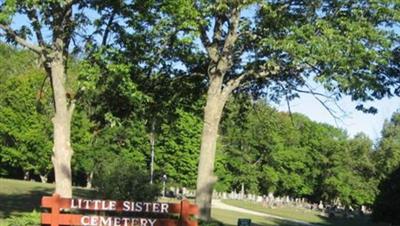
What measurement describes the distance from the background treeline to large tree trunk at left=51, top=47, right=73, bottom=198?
2.16 ft

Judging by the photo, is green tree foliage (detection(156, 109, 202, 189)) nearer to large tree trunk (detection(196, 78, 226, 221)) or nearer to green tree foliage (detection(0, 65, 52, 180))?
green tree foliage (detection(0, 65, 52, 180))

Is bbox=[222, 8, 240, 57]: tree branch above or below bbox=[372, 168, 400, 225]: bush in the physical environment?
above

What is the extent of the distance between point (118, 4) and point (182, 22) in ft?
6.60

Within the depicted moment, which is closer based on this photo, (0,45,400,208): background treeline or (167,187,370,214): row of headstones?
(0,45,400,208): background treeline

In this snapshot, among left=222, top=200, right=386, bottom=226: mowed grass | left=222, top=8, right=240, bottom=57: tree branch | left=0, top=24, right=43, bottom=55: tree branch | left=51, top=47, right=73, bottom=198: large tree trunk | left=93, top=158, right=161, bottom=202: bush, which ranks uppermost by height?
left=222, top=8, right=240, bottom=57: tree branch

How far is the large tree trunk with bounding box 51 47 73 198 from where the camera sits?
59.7 ft

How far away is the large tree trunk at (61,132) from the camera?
1819 centimetres

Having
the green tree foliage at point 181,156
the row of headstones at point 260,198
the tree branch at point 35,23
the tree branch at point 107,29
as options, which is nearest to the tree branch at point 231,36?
the tree branch at point 107,29

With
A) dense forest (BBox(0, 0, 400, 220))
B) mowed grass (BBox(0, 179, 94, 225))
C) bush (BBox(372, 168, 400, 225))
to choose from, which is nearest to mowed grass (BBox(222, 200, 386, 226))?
bush (BBox(372, 168, 400, 225))

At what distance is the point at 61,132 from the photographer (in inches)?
717

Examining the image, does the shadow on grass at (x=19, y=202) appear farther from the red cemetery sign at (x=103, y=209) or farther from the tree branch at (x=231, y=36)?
the tree branch at (x=231, y=36)

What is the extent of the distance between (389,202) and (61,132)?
83.7 ft

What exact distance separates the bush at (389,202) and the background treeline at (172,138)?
7303 mm

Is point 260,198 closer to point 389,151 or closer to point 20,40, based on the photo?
point 389,151
